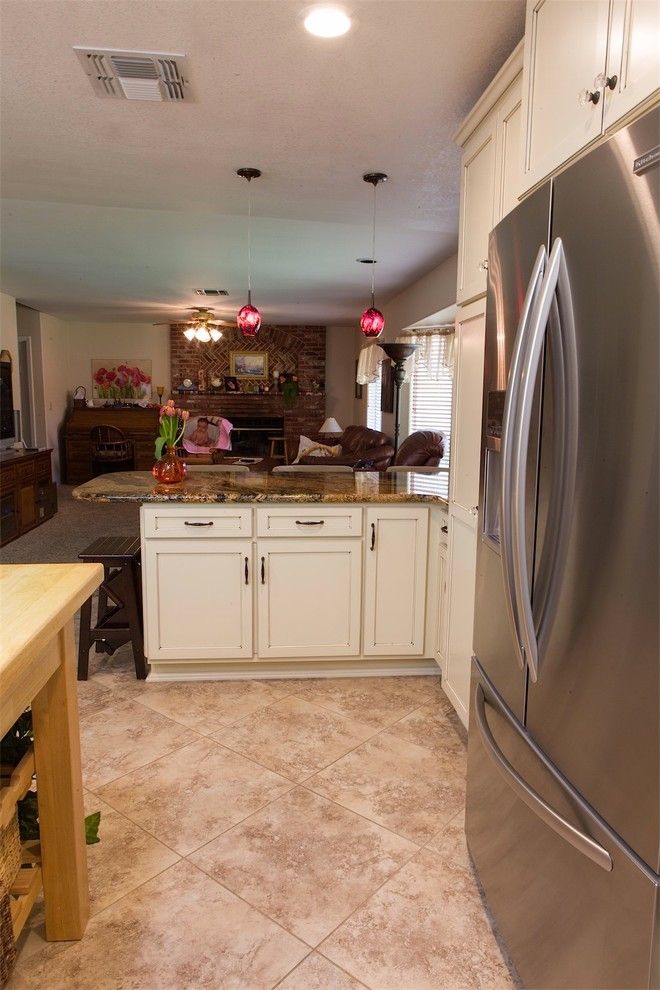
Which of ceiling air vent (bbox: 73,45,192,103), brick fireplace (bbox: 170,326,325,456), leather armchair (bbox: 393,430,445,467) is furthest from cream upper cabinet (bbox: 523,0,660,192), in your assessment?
brick fireplace (bbox: 170,326,325,456)

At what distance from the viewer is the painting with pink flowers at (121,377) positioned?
9977 millimetres

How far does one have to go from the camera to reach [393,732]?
254 cm

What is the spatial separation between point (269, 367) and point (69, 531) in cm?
500

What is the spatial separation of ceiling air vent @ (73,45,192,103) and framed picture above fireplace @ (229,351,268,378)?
25.5ft

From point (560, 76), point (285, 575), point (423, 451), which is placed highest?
point (560, 76)

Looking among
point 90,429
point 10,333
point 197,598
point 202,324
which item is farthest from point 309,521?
point 90,429

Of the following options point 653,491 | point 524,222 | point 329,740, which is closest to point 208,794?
point 329,740

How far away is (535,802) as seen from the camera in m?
1.24

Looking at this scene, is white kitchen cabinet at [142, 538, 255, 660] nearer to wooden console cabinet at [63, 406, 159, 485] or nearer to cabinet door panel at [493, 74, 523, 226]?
cabinet door panel at [493, 74, 523, 226]

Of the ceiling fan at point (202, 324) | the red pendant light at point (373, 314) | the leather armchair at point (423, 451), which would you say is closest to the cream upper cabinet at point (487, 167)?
the red pendant light at point (373, 314)

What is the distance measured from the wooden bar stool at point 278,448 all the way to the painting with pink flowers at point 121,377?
2132mm

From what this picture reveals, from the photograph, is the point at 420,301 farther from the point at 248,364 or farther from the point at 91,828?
the point at 91,828

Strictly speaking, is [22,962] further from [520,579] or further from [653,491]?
[653,491]

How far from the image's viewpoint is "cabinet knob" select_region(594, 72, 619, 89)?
3.86ft
